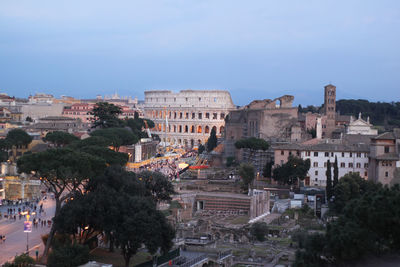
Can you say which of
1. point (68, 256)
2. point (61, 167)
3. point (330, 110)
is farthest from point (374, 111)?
point (68, 256)

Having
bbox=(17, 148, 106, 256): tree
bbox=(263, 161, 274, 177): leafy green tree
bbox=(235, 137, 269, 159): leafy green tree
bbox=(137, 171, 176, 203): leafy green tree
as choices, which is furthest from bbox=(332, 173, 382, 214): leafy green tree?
bbox=(17, 148, 106, 256): tree

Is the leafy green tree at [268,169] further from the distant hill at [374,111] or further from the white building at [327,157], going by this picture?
the distant hill at [374,111]

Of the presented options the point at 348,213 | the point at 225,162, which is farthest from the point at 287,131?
the point at 348,213

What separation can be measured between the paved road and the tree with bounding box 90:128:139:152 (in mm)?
18690

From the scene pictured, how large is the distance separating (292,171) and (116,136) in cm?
2074

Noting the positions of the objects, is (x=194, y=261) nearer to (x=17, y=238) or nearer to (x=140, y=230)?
(x=140, y=230)

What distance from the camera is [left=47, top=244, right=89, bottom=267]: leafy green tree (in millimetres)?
23906

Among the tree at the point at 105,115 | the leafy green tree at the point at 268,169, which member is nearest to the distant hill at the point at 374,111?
the tree at the point at 105,115

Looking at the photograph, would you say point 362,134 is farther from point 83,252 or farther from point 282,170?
point 83,252

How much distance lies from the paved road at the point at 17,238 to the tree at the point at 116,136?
18690 mm

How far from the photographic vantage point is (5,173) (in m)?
49.0

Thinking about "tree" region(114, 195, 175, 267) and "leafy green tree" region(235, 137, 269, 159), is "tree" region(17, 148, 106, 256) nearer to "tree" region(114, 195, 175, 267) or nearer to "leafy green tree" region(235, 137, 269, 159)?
"tree" region(114, 195, 175, 267)

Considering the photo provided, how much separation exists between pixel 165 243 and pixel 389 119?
68381mm

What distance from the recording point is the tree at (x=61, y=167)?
29688mm
